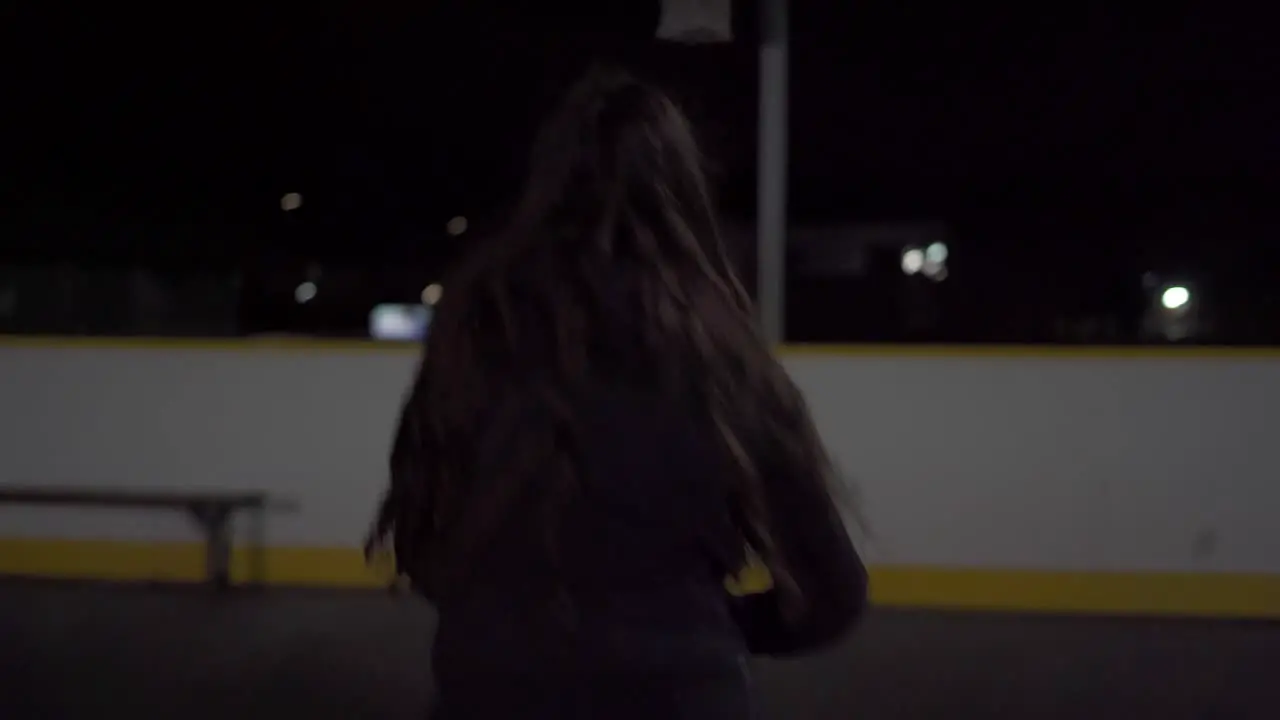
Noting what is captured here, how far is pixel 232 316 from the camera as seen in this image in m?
6.46

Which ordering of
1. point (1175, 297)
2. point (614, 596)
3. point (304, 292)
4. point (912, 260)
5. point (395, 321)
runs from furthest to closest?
point (304, 292) → point (395, 321) → point (912, 260) → point (1175, 297) → point (614, 596)

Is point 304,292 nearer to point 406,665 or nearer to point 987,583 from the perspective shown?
point 406,665

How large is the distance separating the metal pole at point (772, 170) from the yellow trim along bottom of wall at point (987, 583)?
1.32m

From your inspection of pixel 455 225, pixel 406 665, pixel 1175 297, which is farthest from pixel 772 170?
pixel 406 665

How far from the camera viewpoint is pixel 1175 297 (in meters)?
6.07

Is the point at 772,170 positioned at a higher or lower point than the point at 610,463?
higher

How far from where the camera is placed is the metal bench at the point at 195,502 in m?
5.96

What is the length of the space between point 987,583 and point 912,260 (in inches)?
62.2

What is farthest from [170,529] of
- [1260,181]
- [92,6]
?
[1260,181]

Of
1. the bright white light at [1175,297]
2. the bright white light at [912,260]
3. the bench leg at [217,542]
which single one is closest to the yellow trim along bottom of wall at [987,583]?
the bench leg at [217,542]

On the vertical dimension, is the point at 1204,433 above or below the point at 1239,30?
below

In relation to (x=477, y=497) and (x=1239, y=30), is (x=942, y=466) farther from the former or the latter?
(x=477, y=497)

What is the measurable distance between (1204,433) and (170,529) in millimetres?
4803

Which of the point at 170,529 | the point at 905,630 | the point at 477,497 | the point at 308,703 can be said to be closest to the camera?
the point at 477,497
